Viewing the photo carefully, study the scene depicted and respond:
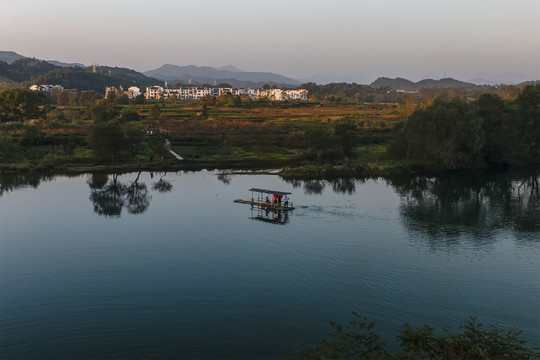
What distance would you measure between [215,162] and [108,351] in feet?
250

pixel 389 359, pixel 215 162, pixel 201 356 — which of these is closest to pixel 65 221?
pixel 201 356

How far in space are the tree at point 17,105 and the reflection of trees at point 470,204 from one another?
4198 inches

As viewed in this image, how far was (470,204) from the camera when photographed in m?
64.4

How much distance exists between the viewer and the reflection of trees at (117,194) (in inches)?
2393

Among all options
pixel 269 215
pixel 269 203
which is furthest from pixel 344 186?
pixel 269 215

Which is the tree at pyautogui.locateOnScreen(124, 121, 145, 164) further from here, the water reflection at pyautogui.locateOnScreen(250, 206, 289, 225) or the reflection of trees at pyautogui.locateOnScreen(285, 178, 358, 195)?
the water reflection at pyautogui.locateOnScreen(250, 206, 289, 225)

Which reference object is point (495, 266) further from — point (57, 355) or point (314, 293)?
point (57, 355)

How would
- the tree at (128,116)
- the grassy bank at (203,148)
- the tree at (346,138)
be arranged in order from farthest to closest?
the tree at (128,116)
the tree at (346,138)
the grassy bank at (203,148)

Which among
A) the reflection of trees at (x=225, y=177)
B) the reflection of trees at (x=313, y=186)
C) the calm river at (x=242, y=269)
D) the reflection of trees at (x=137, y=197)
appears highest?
the reflection of trees at (x=225, y=177)

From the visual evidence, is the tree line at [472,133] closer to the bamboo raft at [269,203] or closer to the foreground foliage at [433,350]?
the bamboo raft at [269,203]

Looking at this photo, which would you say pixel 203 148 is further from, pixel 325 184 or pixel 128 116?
pixel 128 116

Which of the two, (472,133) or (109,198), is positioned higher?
(472,133)

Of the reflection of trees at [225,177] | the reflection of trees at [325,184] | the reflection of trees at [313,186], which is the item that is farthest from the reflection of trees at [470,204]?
the reflection of trees at [225,177]

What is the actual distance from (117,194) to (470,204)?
50.6 meters
